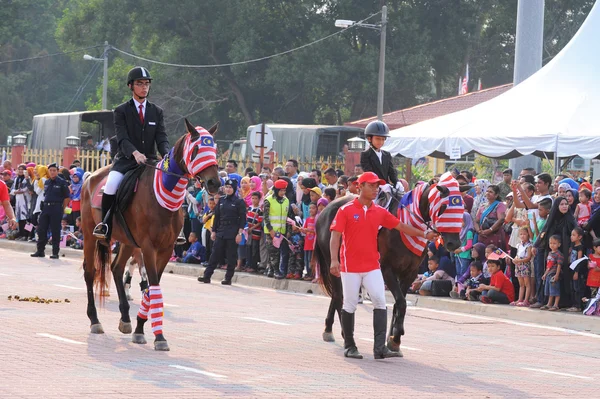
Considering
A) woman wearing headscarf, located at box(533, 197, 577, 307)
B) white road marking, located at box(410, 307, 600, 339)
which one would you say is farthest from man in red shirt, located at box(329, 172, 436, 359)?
woman wearing headscarf, located at box(533, 197, 577, 307)

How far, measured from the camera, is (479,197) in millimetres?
19516

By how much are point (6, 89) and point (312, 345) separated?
69230mm

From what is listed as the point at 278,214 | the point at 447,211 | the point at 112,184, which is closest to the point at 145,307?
the point at 112,184

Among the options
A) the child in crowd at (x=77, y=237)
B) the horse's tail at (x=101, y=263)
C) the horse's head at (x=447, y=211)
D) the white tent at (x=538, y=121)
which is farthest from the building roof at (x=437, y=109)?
the horse's head at (x=447, y=211)

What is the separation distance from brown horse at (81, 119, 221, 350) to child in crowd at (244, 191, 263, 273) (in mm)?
9377

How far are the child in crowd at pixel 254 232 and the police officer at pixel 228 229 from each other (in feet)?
2.60

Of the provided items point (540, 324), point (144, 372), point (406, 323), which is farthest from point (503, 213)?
point (144, 372)

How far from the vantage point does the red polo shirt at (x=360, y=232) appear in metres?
11.4

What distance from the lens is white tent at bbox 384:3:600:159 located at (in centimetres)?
1948

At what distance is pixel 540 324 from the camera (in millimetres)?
16719

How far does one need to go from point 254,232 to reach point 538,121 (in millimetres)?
6226

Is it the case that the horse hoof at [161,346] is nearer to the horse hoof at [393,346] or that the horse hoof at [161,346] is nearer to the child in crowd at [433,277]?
the horse hoof at [393,346]

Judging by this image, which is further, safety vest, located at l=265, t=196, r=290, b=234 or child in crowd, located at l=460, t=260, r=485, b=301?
safety vest, located at l=265, t=196, r=290, b=234

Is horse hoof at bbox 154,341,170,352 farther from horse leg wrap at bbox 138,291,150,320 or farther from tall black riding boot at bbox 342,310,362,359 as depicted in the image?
tall black riding boot at bbox 342,310,362,359
